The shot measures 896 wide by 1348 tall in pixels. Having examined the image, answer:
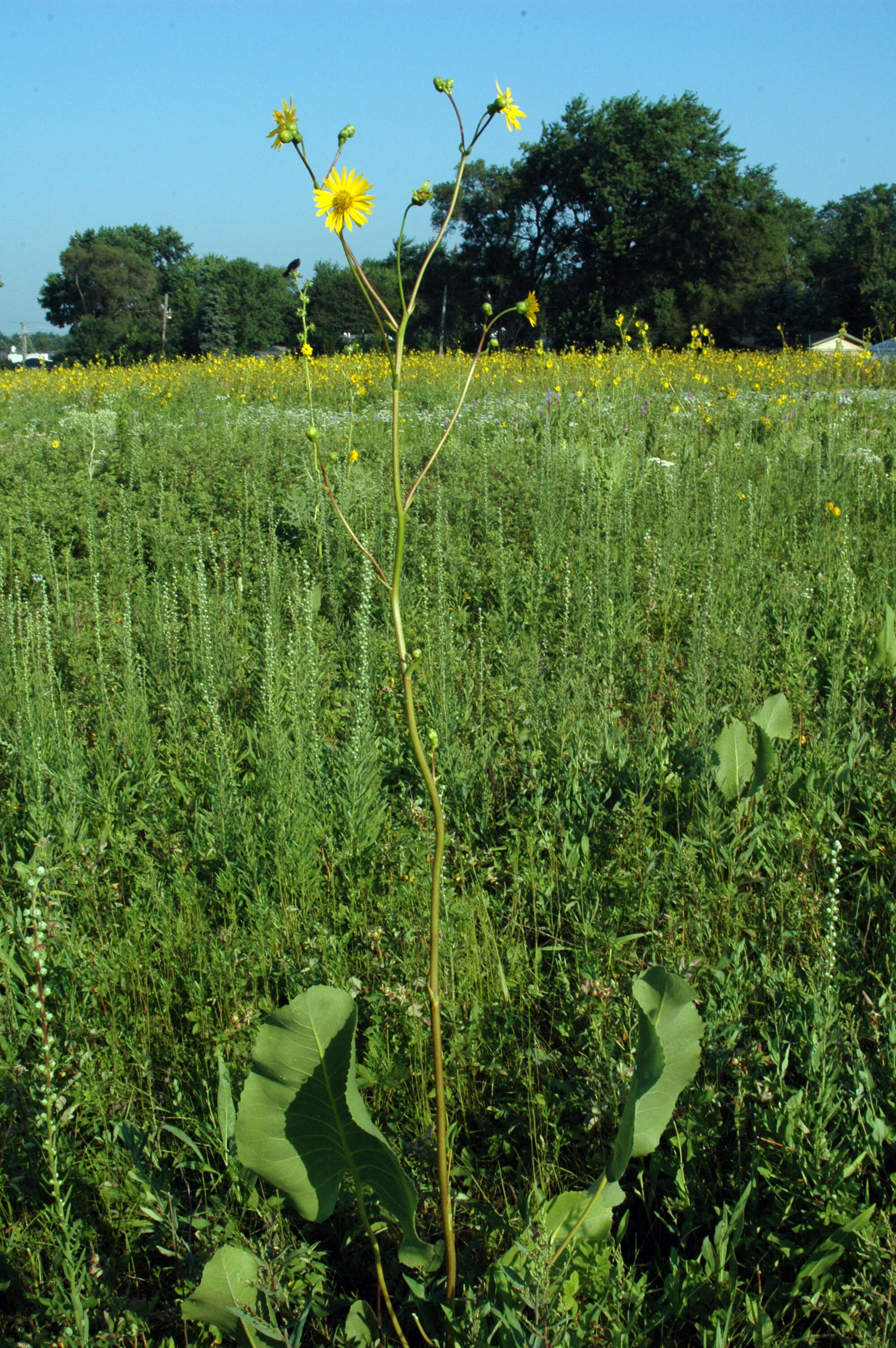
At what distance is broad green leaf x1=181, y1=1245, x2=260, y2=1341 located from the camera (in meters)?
1.02

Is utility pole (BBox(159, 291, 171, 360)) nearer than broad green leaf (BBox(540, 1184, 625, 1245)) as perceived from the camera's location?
No

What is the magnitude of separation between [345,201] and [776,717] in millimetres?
1648

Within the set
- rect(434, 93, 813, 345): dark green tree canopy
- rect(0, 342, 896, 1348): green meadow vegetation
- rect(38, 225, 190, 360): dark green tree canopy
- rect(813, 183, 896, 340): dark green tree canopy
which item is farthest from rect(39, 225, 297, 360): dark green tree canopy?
rect(0, 342, 896, 1348): green meadow vegetation

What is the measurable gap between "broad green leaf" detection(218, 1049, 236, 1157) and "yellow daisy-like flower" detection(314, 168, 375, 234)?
1.26 meters

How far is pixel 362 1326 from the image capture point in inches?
43.2

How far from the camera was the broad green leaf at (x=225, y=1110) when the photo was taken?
1317 millimetres

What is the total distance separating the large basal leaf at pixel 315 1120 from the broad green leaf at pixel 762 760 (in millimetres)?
1368

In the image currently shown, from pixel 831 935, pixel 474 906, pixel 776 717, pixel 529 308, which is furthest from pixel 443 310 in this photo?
pixel 831 935

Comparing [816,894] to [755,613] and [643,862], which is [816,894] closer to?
[643,862]

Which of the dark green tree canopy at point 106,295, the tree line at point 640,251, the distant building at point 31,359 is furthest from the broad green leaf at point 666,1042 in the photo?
the dark green tree canopy at point 106,295

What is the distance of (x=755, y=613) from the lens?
3.12m

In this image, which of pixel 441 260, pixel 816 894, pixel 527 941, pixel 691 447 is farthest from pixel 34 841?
pixel 441 260

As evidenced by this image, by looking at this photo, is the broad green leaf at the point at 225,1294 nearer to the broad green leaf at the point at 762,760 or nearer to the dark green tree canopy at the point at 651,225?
the broad green leaf at the point at 762,760

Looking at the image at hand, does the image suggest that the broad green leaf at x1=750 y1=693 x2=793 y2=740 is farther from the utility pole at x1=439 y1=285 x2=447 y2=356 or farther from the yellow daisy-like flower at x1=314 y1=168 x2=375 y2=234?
the utility pole at x1=439 y1=285 x2=447 y2=356
